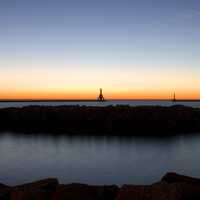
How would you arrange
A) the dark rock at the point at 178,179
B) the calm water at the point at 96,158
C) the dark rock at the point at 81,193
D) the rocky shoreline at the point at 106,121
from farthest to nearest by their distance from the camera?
1. the rocky shoreline at the point at 106,121
2. the calm water at the point at 96,158
3. the dark rock at the point at 178,179
4. the dark rock at the point at 81,193

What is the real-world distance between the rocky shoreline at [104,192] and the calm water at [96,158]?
3.55 m

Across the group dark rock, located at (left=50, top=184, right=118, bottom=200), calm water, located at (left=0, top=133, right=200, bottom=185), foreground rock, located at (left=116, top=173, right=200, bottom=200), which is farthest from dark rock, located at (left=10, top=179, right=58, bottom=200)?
calm water, located at (left=0, top=133, right=200, bottom=185)

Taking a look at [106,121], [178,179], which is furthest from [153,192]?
[106,121]

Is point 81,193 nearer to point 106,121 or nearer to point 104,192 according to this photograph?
point 104,192

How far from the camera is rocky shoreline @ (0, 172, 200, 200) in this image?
4.86 meters

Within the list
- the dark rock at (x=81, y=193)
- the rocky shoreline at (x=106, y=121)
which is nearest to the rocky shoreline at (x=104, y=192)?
the dark rock at (x=81, y=193)

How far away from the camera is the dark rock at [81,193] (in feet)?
17.1

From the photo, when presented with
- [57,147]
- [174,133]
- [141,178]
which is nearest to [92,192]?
[141,178]

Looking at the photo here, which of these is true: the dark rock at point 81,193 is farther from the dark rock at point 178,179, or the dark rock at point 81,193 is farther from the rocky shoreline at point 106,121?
the rocky shoreline at point 106,121

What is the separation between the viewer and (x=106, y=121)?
20703mm

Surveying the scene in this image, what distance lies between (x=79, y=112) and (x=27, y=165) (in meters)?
9.98

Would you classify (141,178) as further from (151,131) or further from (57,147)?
(151,131)

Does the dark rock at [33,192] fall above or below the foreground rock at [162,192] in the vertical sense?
below

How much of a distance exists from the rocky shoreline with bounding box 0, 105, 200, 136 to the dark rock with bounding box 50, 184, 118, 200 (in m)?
12.9
